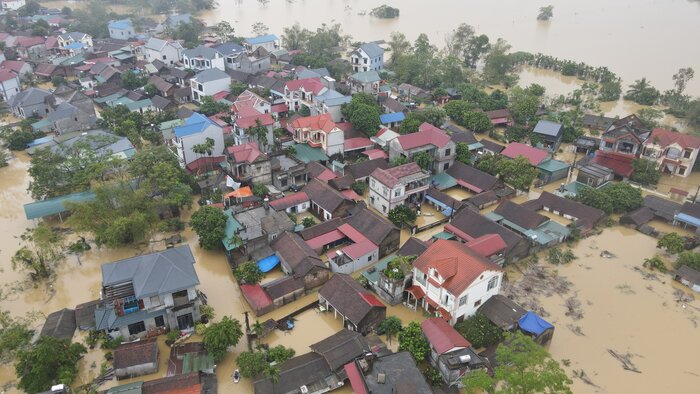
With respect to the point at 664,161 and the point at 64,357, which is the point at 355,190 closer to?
the point at 64,357

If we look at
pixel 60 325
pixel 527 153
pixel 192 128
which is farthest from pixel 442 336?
pixel 192 128

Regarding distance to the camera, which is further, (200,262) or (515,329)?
(200,262)

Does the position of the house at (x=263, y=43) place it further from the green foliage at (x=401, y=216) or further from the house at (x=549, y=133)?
the green foliage at (x=401, y=216)

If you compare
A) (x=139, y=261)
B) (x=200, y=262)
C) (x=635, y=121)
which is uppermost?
(x=635, y=121)

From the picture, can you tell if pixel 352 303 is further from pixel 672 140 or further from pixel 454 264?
pixel 672 140

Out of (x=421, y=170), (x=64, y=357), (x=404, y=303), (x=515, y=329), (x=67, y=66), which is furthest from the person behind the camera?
(x=67, y=66)

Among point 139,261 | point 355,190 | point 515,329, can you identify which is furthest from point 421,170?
point 139,261
